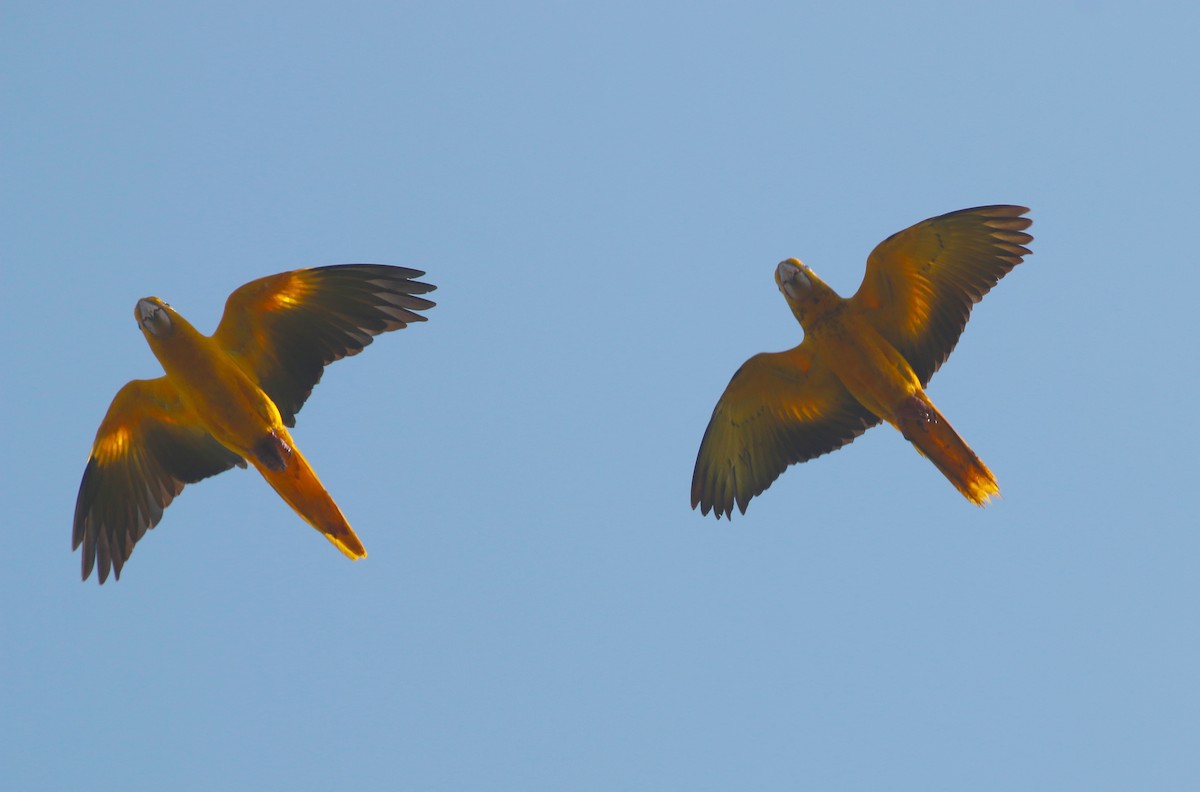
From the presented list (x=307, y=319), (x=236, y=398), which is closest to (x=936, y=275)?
(x=307, y=319)

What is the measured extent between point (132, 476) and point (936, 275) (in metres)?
9.26

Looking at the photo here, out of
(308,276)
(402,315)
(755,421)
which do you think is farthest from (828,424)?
(308,276)

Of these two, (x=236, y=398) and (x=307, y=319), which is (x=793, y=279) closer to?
(x=307, y=319)

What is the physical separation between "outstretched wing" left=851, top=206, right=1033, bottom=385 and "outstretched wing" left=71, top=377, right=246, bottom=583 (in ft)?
24.1

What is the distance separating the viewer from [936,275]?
15406 millimetres

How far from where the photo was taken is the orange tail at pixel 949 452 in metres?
14.9

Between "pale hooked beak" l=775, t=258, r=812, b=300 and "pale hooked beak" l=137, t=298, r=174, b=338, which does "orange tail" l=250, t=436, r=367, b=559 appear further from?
"pale hooked beak" l=775, t=258, r=812, b=300

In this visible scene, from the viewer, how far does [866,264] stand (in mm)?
15289

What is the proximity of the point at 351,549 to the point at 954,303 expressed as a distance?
23.3 ft

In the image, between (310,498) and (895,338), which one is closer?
(310,498)

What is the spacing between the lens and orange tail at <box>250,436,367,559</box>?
14.7 meters

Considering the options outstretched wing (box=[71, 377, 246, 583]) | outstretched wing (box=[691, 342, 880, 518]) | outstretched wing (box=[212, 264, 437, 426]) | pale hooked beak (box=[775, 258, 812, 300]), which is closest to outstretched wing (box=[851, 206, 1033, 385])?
pale hooked beak (box=[775, 258, 812, 300])

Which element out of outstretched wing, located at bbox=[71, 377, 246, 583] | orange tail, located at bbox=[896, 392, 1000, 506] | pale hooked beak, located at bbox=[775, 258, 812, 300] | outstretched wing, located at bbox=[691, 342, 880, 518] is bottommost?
orange tail, located at bbox=[896, 392, 1000, 506]

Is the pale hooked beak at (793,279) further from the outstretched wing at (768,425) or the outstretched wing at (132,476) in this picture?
the outstretched wing at (132,476)
